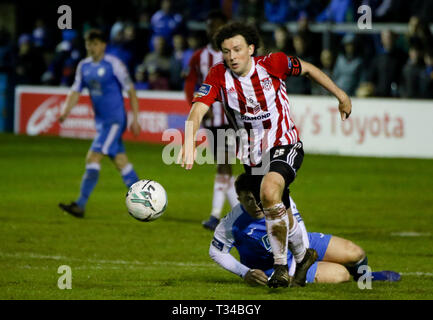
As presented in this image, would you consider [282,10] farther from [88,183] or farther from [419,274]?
[419,274]

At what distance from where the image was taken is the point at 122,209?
12.4m

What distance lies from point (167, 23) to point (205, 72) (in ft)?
36.2

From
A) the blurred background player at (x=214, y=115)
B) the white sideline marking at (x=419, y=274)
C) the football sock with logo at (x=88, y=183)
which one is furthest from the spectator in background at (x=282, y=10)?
the white sideline marking at (x=419, y=274)

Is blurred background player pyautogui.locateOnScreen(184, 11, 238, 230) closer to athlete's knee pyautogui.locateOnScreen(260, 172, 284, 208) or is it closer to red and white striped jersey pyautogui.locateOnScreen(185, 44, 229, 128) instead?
red and white striped jersey pyautogui.locateOnScreen(185, 44, 229, 128)

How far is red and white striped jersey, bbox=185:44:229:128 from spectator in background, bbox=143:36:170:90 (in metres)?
9.60

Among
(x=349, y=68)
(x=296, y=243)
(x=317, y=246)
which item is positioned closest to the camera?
(x=296, y=243)

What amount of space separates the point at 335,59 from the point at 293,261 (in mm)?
13205

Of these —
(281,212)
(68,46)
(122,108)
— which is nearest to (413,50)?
(122,108)

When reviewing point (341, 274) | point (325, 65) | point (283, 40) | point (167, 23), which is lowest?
point (341, 274)

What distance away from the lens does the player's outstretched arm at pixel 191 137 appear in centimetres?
641

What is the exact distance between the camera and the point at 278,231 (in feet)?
22.5

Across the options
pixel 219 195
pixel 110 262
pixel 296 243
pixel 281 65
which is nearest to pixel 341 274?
pixel 296 243
